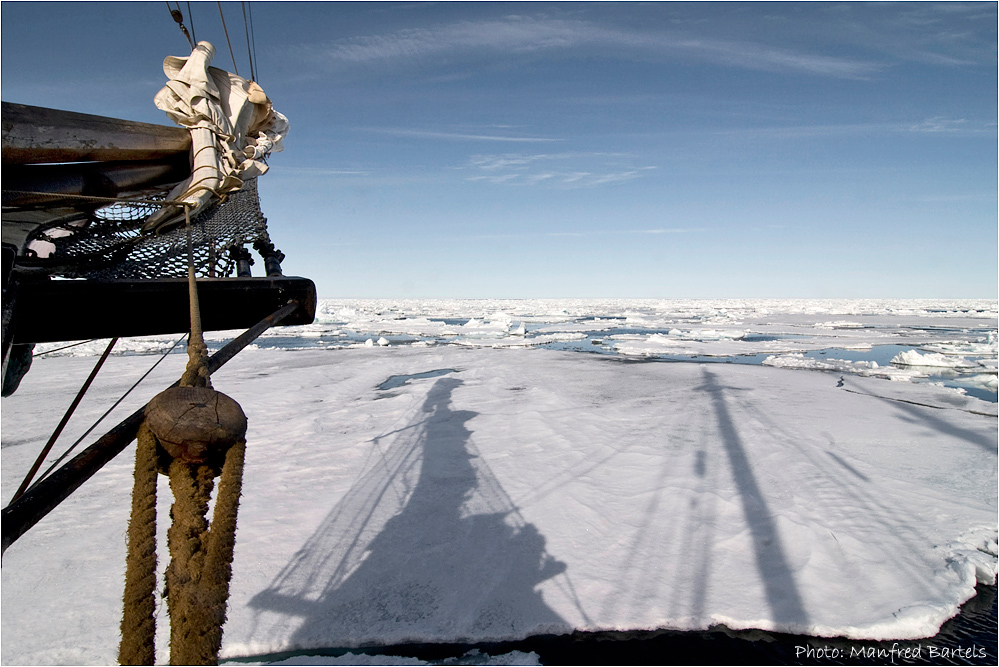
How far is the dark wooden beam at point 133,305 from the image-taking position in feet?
7.68

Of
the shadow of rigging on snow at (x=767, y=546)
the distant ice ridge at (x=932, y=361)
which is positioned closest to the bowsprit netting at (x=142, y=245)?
the shadow of rigging on snow at (x=767, y=546)

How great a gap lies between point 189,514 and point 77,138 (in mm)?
1505

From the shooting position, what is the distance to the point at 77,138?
189 cm

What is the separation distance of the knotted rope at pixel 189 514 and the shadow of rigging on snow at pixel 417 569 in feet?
8.14

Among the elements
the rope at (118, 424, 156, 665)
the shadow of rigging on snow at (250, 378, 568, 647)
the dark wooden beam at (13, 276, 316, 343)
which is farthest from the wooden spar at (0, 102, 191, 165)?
the shadow of rigging on snow at (250, 378, 568, 647)

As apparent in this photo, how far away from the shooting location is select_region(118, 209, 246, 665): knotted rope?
3.85 feet

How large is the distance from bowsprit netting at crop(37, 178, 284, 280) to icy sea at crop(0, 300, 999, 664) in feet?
7.29

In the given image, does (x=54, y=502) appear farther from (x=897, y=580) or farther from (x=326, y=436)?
(x=326, y=436)

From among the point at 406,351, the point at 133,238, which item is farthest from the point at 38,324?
the point at 406,351

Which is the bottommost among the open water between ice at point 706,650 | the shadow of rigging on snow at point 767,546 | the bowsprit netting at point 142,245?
the open water between ice at point 706,650

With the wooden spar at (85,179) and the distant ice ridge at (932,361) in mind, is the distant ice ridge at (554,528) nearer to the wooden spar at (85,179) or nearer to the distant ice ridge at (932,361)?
the wooden spar at (85,179)

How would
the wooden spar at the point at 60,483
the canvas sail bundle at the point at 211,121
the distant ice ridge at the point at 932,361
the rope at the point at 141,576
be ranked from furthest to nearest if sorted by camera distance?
the distant ice ridge at the point at 932,361
the canvas sail bundle at the point at 211,121
the rope at the point at 141,576
the wooden spar at the point at 60,483

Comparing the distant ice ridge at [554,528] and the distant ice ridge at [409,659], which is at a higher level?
the distant ice ridge at [554,528]

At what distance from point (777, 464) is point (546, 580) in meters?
3.54
